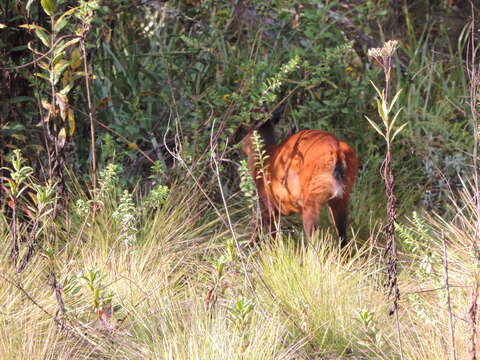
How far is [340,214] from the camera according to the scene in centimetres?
589

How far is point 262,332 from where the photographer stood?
4.02 metres

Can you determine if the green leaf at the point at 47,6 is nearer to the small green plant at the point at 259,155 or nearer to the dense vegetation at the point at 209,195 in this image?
the dense vegetation at the point at 209,195

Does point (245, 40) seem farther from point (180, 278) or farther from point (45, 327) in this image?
point (45, 327)

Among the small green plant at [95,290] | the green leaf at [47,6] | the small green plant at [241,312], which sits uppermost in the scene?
the green leaf at [47,6]

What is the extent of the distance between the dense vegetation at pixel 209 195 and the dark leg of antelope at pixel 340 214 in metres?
0.12

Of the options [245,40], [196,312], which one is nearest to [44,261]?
[196,312]

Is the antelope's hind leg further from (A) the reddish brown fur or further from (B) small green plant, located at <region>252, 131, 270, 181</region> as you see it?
(B) small green plant, located at <region>252, 131, 270, 181</region>

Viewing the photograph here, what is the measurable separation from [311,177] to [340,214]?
0.38m

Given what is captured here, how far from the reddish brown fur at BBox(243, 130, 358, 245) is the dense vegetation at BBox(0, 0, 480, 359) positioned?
0.17 m

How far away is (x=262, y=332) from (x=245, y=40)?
14.2 feet

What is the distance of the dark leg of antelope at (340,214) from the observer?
5828mm

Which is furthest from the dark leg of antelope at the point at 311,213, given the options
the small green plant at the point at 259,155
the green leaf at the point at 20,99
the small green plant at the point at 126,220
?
the green leaf at the point at 20,99

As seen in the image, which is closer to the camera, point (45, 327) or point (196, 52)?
point (45, 327)

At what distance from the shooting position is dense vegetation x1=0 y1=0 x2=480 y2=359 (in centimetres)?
414
